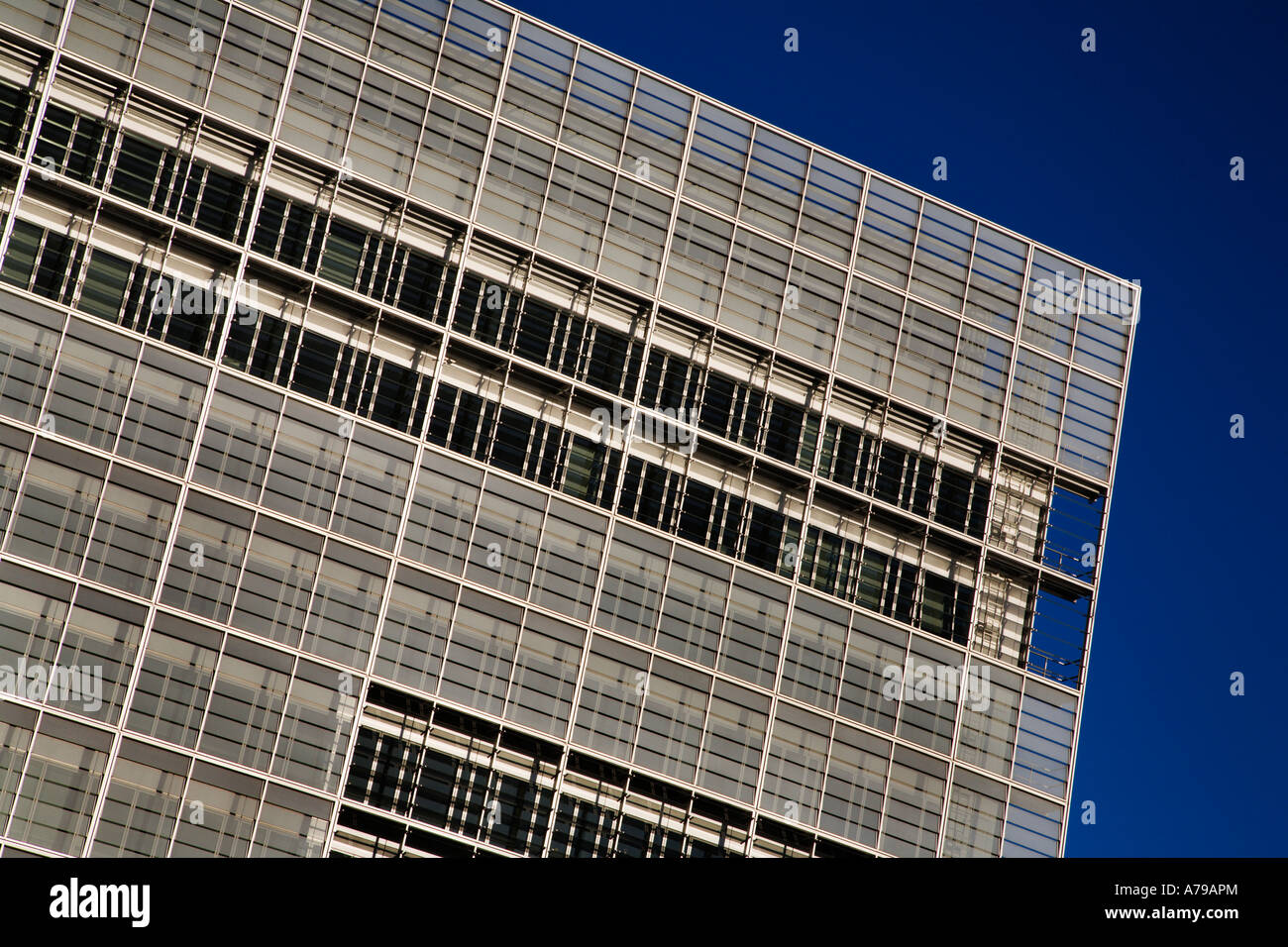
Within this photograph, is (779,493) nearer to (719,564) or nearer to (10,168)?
(719,564)

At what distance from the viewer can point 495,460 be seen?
52875 millimetres

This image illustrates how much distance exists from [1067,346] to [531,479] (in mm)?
23997

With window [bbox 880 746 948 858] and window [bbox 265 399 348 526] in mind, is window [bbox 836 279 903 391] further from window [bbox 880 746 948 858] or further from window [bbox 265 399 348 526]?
window [bbox 265 399 348 526]

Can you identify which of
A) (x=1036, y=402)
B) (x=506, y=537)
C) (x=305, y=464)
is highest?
(x=1036, y=402)

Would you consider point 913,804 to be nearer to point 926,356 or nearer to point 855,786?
point 855,786

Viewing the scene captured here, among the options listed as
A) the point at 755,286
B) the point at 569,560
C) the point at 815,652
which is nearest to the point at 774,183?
the point at 755,286

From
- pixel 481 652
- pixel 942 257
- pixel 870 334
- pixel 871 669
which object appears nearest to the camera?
pixel 481 652

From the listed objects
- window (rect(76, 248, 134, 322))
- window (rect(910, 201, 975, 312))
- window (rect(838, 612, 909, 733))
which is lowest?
window (rect(838, 612, 909, 733))

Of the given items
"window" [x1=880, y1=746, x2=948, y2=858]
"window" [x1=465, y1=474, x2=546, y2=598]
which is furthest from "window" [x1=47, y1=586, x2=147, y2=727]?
"window" [x1=880, y1=746, x2=948, y2=858]

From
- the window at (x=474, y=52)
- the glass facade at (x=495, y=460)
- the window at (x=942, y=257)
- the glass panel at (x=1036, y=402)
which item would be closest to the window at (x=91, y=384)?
the glass facade at (x=495, y=460)

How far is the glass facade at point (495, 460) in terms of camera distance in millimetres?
46562

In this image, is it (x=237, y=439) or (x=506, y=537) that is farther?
(x=506, y=537)

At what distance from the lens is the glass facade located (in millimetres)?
46562
